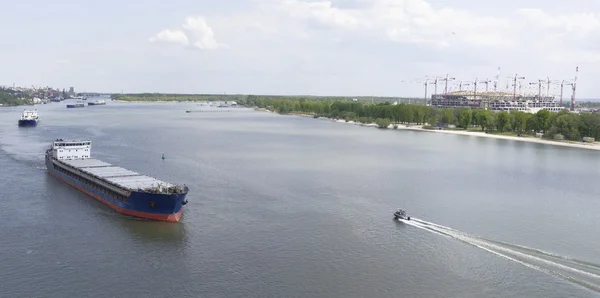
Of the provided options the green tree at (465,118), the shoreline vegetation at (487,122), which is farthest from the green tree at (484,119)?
the green tree at (465,118)

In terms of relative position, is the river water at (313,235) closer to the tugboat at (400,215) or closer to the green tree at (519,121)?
the tugboat at (400,215)

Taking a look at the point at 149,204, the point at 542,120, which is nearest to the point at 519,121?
the point at 542,120

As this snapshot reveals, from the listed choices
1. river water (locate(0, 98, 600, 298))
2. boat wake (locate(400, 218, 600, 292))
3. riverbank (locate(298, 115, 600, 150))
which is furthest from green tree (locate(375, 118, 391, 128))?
boat wake (locate(400, 218, 600, 292))

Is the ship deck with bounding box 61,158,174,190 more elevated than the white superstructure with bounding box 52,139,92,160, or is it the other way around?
the white superstructure with bounding box 52,139,92,160

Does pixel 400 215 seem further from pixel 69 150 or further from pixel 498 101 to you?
pixel 498 101

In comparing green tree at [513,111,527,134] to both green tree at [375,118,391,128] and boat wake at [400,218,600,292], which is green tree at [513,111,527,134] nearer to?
green tree at [375,118,391,128]

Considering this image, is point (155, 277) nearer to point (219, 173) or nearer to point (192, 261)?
point (192, 261)
